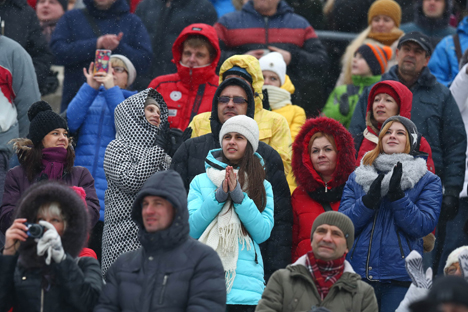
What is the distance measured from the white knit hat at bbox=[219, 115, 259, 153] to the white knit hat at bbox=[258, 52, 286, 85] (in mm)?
2295

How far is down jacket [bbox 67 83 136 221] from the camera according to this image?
8.20 meters

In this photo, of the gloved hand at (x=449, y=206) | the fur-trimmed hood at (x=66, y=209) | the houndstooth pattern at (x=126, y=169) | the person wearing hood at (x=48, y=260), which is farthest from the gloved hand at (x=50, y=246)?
the gloved hand at (x=449, y=206)

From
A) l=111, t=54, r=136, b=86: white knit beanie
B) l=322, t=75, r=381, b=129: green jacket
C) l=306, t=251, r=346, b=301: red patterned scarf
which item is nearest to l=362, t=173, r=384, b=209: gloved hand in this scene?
l=306, t=251, r=346, b=301: red patterned scarf

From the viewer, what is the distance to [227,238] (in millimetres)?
6457

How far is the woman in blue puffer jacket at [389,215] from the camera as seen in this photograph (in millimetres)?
6605

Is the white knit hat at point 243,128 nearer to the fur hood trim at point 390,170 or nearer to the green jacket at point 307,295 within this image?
the fur hood trim at point 390,170

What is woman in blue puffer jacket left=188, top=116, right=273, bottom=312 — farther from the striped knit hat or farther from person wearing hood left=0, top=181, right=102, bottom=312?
the striped knit hat

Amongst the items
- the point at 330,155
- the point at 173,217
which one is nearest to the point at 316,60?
the point at 330,155

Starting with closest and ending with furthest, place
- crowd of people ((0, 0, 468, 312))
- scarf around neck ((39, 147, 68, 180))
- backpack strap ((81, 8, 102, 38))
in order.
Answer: crowd of people ((0, 0, 468, 312)), scarf around neck ((39, 147, 68, 180)), backpack strap ((81, 8, 102, 38))

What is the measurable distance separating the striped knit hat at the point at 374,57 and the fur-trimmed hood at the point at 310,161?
2665mm

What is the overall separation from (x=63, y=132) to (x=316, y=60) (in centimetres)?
398

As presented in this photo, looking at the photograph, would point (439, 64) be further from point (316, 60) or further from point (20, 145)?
point (20, 145)

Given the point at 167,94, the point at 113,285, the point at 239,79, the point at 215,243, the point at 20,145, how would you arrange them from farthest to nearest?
the point at 167,94
the point at 239,79
the point at 20,145
the point at 215,243
the point at 113,285

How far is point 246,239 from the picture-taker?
6547 mm
